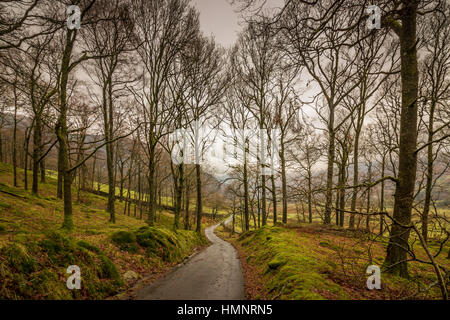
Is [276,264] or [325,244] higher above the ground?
[276,264]

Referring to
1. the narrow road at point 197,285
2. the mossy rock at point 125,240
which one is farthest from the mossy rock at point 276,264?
the mossy rock at point 125,240

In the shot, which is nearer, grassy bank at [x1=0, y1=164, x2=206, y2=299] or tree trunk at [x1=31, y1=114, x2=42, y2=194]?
grassy bank at [x1=0, y1=164, x2=206, y2=299]

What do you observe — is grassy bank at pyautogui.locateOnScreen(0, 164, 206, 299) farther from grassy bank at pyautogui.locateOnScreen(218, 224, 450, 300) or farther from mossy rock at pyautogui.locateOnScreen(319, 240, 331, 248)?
mossy rock at pyautogui.locateOnScreen(319, 240, 331, 248)

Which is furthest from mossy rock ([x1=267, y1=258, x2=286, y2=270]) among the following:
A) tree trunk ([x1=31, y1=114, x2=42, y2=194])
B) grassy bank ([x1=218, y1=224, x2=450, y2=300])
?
tree trunk ([x1=31, y1=114, x2=42, y2=194])

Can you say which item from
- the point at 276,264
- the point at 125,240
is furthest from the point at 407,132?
the point at 125,240

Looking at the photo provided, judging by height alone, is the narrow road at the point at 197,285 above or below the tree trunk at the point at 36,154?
below

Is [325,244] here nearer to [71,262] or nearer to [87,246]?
[87,246]

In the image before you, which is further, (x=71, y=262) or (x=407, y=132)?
(x=407, y=132)

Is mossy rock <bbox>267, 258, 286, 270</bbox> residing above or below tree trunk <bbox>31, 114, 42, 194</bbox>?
below

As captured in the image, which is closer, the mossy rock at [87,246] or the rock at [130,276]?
the mossy rock at [87,246]

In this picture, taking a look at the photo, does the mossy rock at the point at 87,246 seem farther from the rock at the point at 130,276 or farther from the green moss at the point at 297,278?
the green moss at the point at 297,278

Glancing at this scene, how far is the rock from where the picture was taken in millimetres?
5262

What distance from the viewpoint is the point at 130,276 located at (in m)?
5.39

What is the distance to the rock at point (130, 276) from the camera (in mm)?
5262
